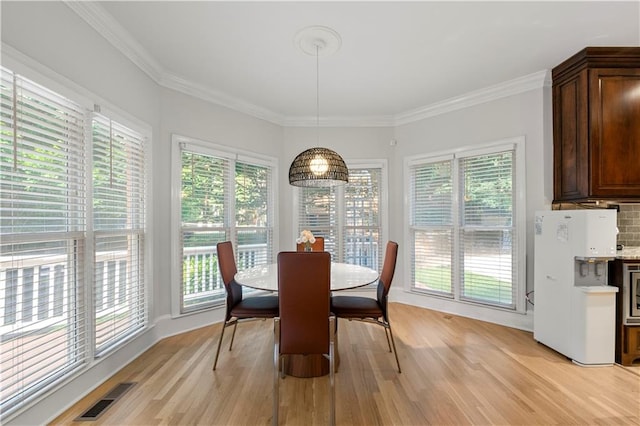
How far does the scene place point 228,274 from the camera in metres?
2.86

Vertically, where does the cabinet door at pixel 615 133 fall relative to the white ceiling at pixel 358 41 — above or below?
below

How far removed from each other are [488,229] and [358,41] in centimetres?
270

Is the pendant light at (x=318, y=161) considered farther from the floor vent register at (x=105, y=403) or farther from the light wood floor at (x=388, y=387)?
the floor vent register at (x=105, y=403)

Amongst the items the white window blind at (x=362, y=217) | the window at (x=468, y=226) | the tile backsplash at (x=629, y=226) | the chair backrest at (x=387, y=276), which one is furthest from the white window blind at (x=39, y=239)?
the tile backsplash at (x=629, y=226)

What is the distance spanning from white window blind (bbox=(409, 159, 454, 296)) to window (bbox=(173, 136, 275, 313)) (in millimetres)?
2140

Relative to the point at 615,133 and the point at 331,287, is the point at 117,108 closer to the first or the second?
the point at 331,287

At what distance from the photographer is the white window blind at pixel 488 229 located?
144 inches

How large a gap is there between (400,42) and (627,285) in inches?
115

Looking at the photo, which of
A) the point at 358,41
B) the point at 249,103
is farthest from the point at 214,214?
the point at 358,41

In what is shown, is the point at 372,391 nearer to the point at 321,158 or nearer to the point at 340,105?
the point at 321,158

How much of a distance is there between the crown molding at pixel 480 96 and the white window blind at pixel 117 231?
11.5 feet

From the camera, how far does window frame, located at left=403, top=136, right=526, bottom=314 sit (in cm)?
353

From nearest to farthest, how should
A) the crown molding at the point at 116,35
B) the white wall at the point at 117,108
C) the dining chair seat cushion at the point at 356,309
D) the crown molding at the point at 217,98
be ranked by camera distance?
the white wall at the point at 117,108 < the crown molding at the point at 116,35 < the dining chair seat cushion at the point at 356,309 < the crown molding at the point at 217,98

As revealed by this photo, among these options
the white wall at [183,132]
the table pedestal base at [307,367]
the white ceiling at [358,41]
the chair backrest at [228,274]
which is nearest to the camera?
the white wall at [183,132]
